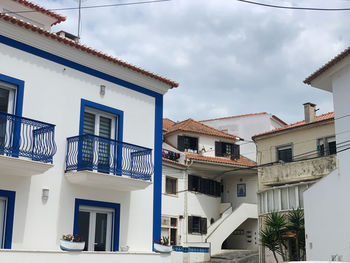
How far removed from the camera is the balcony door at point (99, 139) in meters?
14.7

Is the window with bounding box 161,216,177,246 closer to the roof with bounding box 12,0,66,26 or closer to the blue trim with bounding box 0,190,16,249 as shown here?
the roof with bounding box 12,0,66,26

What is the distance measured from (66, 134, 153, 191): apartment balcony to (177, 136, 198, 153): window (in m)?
22.3

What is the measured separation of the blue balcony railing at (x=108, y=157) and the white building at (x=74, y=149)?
1.2 inches

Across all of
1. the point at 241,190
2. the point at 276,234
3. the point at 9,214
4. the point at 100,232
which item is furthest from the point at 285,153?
the point at 9,214

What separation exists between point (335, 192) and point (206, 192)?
59.9ft

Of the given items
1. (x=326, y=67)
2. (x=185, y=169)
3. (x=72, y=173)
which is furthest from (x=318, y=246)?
(x=185, y=169)

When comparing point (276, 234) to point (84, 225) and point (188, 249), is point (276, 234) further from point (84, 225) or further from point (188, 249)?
point (84, 225)

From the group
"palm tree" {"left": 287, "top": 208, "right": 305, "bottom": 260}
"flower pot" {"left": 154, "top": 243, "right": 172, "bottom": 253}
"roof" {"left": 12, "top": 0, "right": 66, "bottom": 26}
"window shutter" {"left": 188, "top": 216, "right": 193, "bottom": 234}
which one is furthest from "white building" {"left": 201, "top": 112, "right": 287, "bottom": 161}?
"flower pot" {"left": 154, "top": 243, "right": 172, "bottom": 253}

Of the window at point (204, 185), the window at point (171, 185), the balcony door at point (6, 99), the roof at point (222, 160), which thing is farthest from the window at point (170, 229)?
the balcony door at point (6, 99)

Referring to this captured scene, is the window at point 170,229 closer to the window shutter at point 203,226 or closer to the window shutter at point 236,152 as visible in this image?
the window shutter at point 203,226

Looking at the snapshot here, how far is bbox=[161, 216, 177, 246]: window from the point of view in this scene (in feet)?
113

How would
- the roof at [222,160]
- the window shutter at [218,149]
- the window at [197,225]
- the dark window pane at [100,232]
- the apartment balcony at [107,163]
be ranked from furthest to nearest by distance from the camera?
1. the window shutter at [218,149]
2. the roof at [222,160]
3. the window at [197,225]
4. the dark window pane at [100,232]
5. the apartment balcony at [107,163]

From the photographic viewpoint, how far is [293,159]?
3325 cm

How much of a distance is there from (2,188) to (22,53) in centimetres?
369
